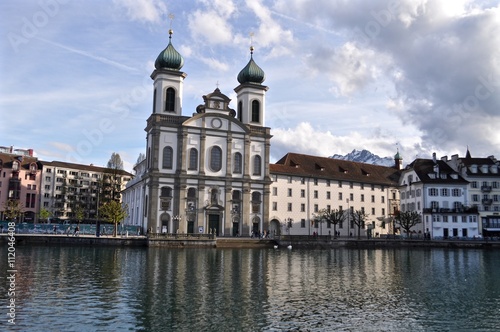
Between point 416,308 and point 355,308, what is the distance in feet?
9.11

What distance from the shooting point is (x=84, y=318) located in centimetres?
1878

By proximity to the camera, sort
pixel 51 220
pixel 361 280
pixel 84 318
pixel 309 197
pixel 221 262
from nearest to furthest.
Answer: pixel 84 318 → pixel 361 280 → pixel 221 262 → pixel 309 197 → pixel 51 220

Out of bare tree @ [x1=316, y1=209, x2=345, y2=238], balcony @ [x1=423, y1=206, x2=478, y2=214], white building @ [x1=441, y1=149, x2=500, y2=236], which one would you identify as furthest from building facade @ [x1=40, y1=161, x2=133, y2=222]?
white building @ [x1=441, y1=149, x2=500, y2=236]

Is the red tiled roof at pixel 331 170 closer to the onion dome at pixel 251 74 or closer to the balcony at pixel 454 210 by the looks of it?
the balcony at pixel 454 210

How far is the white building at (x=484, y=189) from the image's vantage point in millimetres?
86438

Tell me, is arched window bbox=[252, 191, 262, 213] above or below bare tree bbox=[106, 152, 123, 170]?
below

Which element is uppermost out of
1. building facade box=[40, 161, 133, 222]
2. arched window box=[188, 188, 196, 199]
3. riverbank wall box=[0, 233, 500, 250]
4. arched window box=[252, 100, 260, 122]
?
arched window box=[252, 100, 260, 122]

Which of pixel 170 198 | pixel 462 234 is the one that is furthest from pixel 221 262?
pixel 462 234

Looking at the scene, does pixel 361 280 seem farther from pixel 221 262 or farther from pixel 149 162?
pixel 149 162

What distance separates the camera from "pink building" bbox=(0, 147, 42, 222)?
348 ft

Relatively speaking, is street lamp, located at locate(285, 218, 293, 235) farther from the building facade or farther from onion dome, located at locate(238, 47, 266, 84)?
the building facade

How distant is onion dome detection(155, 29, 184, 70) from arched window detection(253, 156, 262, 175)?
18.8 m

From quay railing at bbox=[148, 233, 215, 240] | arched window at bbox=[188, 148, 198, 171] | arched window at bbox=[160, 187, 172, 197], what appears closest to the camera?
quay railing at bbox=[148, 233, 215, 240]

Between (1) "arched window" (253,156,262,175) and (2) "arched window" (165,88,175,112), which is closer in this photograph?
(2) "arched window" (165,88,175,112)
